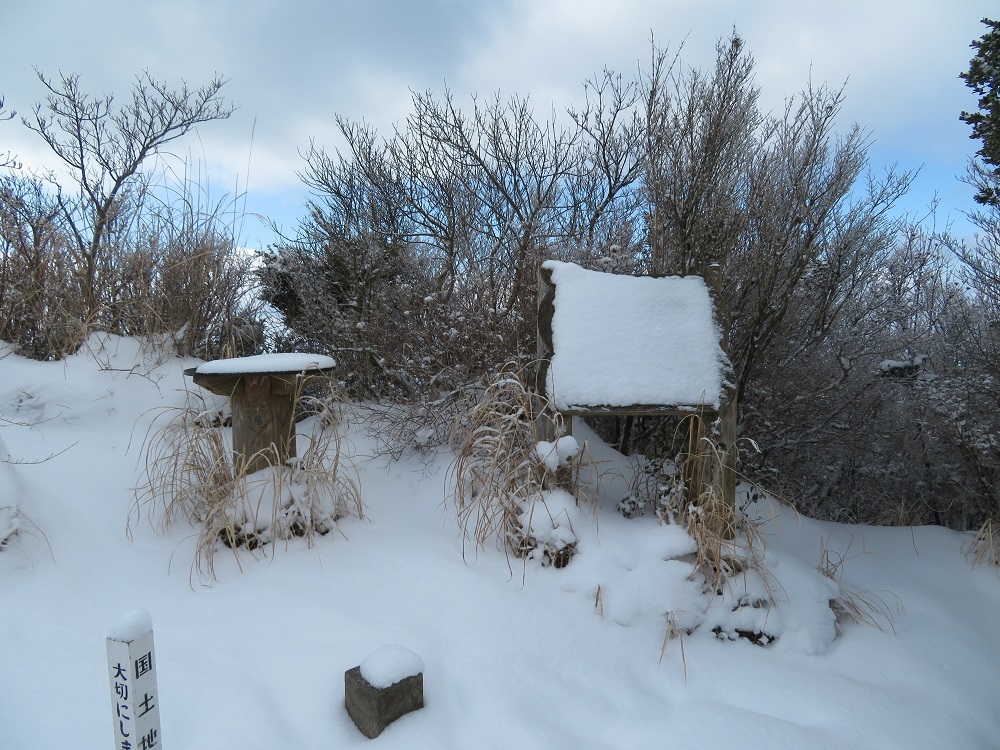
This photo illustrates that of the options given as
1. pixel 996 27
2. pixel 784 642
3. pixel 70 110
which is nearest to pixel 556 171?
pixel 996 27

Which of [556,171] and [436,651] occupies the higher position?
[556,171]

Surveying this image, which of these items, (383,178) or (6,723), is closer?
(6,723)

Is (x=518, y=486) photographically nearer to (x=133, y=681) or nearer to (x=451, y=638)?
(x=451, y=638)

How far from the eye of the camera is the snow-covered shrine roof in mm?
2660

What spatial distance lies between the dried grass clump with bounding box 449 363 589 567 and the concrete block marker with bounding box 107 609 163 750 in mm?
1493

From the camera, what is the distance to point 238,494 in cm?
280

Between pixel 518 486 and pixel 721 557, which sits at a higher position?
pixel 518 486

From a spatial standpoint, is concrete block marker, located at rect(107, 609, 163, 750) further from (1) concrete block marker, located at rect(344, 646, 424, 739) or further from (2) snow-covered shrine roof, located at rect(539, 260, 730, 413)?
(2) snow-covered shrine roof, located at rect(539, 260, 730, 413)

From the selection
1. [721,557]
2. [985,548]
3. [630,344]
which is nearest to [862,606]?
[721,557]

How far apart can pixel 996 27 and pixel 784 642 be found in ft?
12.4

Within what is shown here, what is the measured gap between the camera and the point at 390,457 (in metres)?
3.79

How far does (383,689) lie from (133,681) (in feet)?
2.26

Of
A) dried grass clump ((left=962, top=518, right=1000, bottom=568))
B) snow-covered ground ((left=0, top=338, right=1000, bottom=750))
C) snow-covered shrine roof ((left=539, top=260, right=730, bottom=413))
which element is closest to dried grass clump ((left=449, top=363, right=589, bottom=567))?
snow-covered ground ((left=0, top=338, right=1000, bottom=750))

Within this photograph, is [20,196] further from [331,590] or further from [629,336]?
[629,336]
